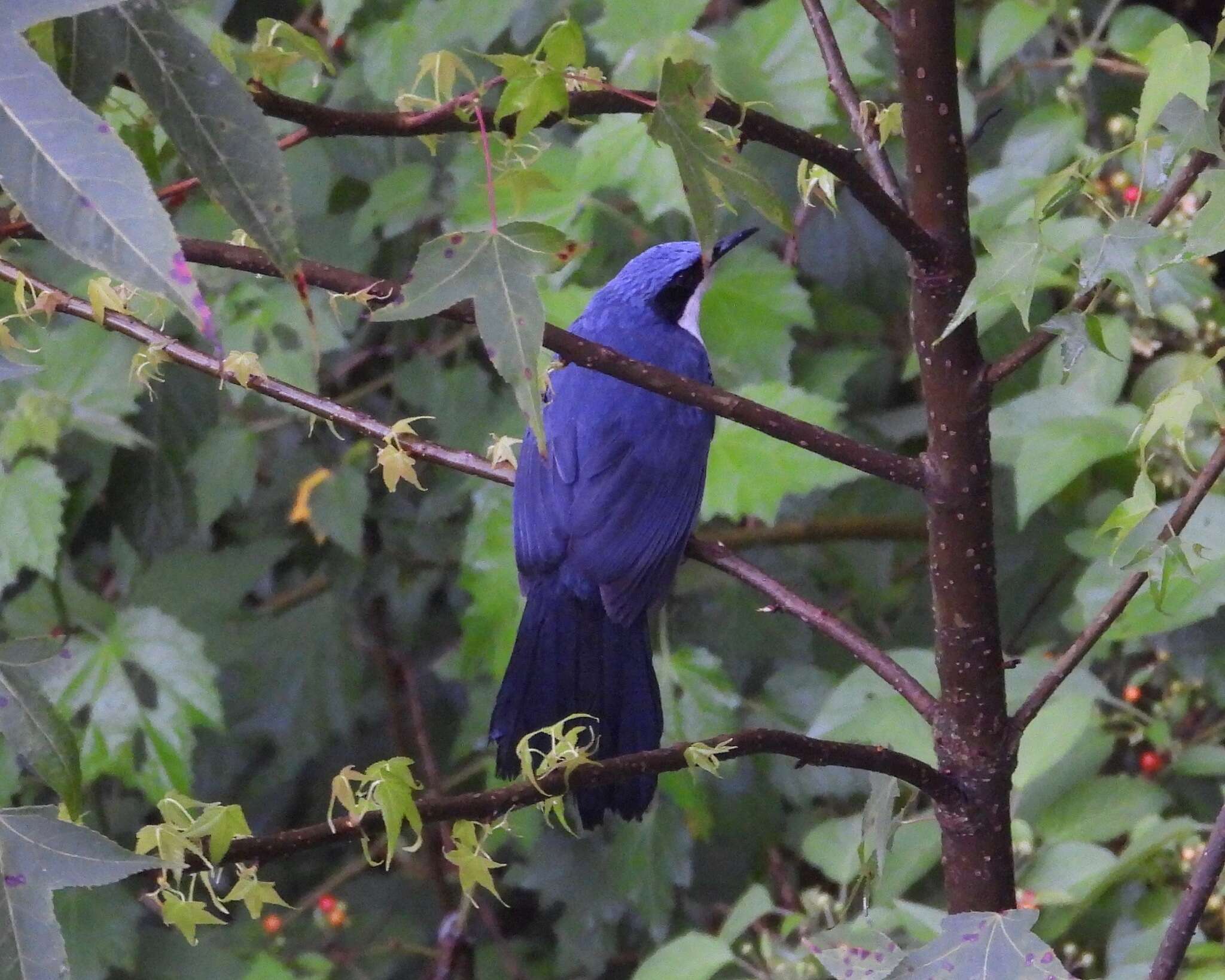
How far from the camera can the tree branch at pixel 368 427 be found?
1.07 metres

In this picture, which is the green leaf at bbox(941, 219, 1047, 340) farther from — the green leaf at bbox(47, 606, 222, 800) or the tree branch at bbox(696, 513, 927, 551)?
the green leaf at bbox(47, 606, 222, 800)

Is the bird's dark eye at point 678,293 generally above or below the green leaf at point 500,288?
below

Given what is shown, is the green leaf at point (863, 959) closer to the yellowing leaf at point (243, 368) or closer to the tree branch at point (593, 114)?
the tree branch at point (593, 114)

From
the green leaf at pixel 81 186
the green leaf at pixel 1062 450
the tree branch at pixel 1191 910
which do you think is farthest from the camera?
the green leaf at pixel 1062 450

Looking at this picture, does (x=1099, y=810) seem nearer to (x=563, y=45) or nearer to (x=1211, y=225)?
(x=1211, y=225)

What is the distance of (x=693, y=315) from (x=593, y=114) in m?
1.57

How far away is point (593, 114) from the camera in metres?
0.81

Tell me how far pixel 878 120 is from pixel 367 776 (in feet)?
1.96

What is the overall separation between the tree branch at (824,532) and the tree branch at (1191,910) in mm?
1202

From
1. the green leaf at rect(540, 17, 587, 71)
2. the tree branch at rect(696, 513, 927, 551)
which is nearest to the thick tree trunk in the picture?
the green leaf at rect(540, 17, 587, 71)

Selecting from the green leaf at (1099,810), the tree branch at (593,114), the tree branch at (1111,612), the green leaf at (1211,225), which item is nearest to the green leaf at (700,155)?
the tree branch at (593,114)

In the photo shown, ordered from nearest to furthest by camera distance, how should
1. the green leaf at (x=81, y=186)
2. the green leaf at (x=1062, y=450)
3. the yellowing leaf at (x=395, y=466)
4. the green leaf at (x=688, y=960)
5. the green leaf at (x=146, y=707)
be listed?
the green leaf at (x=81, y=186) < the yellowing leaf at (x=395, y=466) < the green leaf at (x=688, y=960) < the green leaf at (x=1062, y=450) < the green leaf at (x=146, y=707)

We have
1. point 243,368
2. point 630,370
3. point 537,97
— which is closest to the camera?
point 537,97

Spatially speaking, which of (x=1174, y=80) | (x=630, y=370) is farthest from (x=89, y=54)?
(x=1174, y=80)
